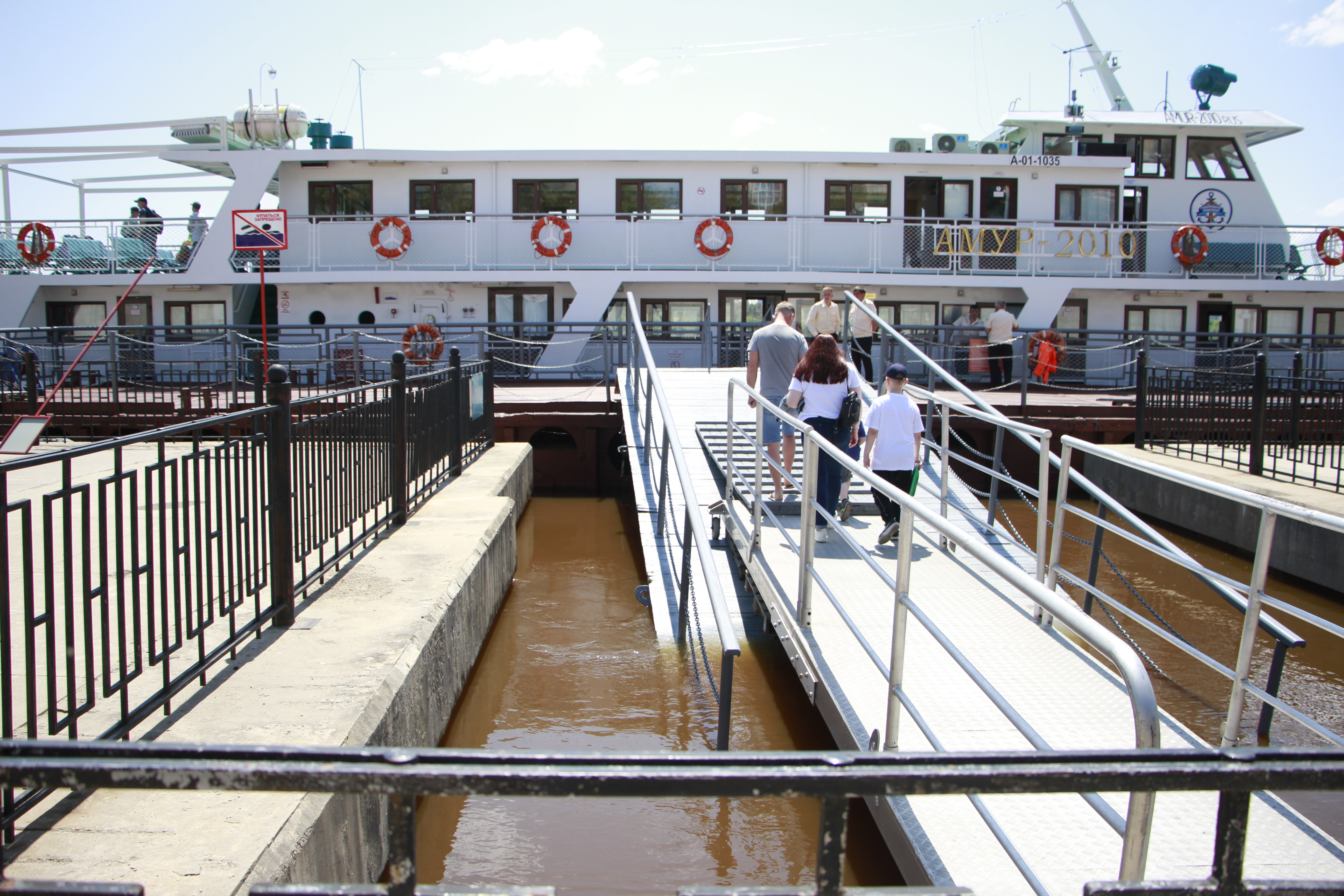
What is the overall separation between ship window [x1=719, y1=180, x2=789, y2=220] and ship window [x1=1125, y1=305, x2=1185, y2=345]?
7.98 meters

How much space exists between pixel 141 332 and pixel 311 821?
2000 cm

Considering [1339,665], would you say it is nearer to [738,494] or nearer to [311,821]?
[738,494]

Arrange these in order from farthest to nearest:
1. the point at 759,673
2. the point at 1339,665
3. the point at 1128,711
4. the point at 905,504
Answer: the point at 1339,665 < the point at 759,673 < the point at 1128,711 < the point at 905,504

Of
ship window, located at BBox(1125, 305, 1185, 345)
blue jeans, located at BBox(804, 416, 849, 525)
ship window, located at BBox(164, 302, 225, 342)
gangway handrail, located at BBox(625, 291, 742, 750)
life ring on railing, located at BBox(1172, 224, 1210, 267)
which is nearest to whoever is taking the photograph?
gangway handrail, located at BBox(625, 291, 742, 750)

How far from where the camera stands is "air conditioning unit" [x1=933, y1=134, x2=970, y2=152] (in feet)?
68.8

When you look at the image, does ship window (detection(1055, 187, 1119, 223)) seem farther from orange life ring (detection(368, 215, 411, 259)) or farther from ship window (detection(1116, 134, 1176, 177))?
orange life ring (detection(368, 215, 411, 259))

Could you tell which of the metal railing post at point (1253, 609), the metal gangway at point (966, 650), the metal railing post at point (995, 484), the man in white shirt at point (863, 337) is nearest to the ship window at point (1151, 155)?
the man in white shirt at point (863, 337)

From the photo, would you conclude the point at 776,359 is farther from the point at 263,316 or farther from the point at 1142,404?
the point at 263,316

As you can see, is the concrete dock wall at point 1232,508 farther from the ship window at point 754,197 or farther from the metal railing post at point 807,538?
the ship window at point 754,197

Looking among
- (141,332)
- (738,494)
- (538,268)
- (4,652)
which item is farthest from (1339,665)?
Answer: (141,332)

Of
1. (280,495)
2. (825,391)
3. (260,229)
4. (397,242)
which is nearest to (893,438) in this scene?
(825,391)

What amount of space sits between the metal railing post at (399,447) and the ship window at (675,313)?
40.2 ft

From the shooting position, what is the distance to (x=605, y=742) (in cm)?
520

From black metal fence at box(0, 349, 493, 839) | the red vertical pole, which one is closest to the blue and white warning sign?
the red vertical pole
